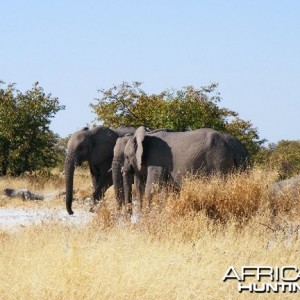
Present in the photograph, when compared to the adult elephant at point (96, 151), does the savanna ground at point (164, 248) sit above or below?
below

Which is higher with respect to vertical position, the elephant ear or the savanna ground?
the elephant ear

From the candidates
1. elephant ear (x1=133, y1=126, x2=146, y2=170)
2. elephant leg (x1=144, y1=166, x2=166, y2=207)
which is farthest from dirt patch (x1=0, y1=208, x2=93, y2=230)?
elephant ear (x1=133, y1=126, x2=146, y2=170)

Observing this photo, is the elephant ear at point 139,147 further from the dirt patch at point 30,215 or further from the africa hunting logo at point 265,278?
the africa hunting logo at point 265,278

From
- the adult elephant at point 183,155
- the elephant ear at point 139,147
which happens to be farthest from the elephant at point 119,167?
the adult elephant at point 183,155

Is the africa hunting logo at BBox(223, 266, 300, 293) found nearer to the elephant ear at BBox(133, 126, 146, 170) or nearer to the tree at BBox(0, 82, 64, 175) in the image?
the elephant ear at BBox(133, 126, 146, 170)

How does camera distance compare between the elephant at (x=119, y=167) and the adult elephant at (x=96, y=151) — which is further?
the adult elephant at (x=96, y=151)

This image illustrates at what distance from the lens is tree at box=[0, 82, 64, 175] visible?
34812 millimetres

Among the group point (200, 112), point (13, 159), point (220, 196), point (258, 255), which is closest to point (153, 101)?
point (200, 112)

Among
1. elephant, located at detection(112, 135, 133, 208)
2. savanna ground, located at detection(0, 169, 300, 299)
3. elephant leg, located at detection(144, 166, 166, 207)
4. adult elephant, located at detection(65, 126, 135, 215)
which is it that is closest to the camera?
savanna ground, located at detection(0, 169, 300, 299)

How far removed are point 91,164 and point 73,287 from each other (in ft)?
45.7

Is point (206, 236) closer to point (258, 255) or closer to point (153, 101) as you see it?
point (258, 255)

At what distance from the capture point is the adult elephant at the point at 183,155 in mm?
17078

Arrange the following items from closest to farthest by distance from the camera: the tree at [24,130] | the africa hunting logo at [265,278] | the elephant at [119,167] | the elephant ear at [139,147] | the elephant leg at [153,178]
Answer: the africa hunting logo at [265,278], the elephant leg at [153,178], the elephant ear at [139,147], the elephant at [119,167], the tree at [24,130]

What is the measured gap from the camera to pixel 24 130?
35.2 meters
